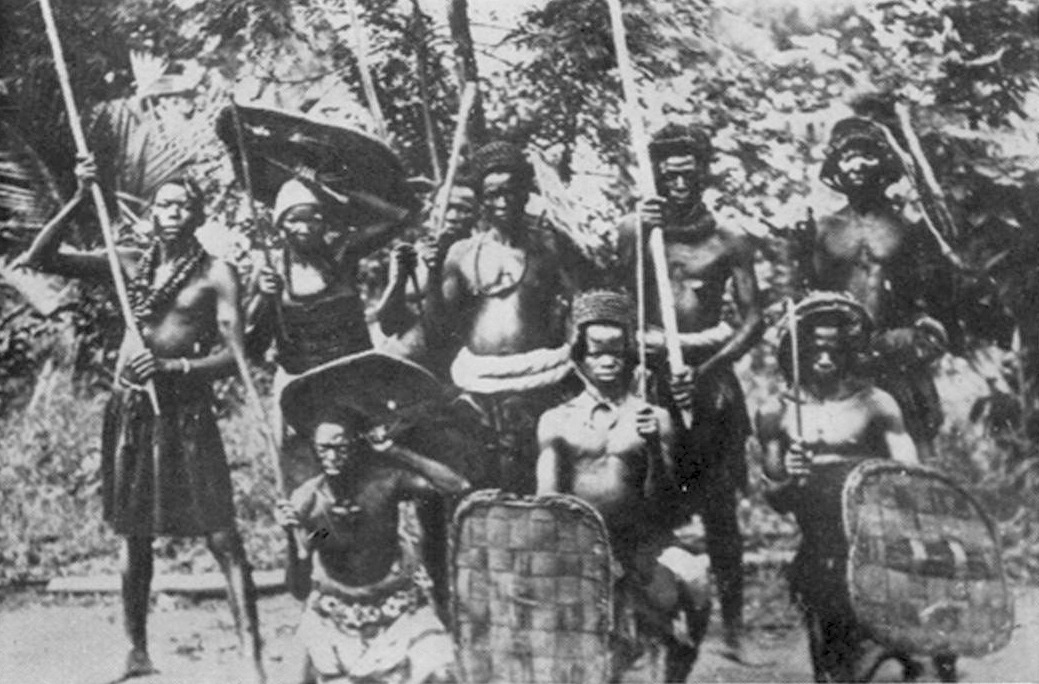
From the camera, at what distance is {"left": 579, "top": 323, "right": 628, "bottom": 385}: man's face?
18.2ft

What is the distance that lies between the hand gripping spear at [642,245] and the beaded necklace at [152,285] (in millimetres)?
1844

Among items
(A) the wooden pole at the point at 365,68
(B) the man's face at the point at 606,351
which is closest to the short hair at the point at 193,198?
(A) the wooden pole at the point at 365,68

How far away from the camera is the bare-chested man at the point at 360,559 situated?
5578 millimetres

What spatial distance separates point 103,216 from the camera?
5.72m

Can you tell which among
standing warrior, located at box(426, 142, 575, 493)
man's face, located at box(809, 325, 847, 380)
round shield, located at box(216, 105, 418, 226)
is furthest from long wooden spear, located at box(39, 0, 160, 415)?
man's face, located at box(809, 325, 847, 380)

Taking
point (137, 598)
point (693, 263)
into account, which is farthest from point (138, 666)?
point (693, 263)

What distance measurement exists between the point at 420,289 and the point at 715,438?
1363 millimetres

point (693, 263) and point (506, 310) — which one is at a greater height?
point (693, 263)

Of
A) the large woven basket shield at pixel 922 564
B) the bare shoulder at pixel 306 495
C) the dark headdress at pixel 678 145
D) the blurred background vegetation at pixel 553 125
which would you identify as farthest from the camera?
the blurred background vegetation at pixel 553 125

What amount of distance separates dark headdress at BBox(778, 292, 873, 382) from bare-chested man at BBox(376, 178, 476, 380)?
1.36m

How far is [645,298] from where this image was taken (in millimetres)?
5723

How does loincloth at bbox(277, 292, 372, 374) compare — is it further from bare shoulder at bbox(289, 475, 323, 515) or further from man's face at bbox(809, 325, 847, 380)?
man's face at bbox(809, 325, 847, 380)

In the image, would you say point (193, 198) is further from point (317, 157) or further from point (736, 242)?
point (736, 242)

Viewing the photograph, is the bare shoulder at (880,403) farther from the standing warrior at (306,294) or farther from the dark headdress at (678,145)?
the standing warrior at (306,294)
